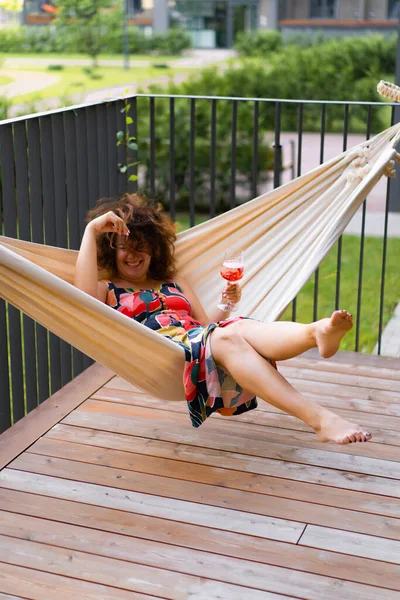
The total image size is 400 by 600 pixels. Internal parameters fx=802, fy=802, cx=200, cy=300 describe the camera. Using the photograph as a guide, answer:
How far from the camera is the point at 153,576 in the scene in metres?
1.84

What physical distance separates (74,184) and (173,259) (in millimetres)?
545

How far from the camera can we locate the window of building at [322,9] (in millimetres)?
14156

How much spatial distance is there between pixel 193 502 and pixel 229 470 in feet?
0.67

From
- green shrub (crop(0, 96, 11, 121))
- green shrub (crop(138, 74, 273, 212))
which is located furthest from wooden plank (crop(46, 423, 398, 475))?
green shrub (crop(138, 74, 273, 212))

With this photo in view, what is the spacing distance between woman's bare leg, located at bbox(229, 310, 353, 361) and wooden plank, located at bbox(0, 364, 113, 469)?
0.74 metres

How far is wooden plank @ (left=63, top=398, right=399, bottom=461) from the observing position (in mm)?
2445

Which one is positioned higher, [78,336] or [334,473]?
[78,336]

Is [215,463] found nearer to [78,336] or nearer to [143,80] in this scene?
[78,336]

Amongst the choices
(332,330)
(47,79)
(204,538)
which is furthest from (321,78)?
(204,538)

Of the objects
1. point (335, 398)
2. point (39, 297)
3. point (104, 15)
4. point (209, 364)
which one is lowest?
point (335, 398)

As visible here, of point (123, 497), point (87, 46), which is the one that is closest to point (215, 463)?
point (123, 497)

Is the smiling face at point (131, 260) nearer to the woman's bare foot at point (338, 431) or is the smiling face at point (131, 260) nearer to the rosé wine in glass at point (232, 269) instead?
the rosé wine in glass at point (232, 269)

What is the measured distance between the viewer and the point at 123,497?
217 cm

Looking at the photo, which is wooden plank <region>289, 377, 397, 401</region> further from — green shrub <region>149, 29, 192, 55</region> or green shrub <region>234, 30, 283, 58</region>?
green shrub <region>234, 30, 283, 58</region>
